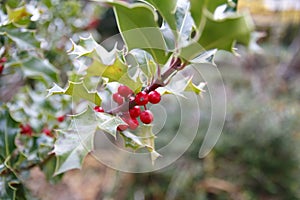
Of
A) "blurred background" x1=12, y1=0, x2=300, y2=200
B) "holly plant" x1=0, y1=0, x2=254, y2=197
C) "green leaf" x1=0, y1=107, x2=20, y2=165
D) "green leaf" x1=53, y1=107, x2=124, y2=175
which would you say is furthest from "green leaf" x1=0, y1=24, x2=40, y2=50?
"blurred background" x1=12, y1=0, x2=300, y2=200

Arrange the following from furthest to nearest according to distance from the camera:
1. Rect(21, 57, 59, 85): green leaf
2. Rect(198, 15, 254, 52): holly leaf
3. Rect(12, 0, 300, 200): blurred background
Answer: Rect(12, 0, 300, 200): blurred background → Rect(21, 57, 59, 85): green leaf → Rect(198, 15, 254, 52): holly leaf

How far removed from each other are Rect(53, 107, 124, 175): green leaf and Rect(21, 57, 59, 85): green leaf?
0.25 m

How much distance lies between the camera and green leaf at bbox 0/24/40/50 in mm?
668

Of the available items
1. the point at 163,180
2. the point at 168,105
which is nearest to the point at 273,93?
the point at 168,105

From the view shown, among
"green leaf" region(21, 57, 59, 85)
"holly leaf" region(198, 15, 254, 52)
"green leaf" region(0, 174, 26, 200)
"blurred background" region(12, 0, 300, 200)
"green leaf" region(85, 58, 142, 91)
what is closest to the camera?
"holly leaf" region(198, 15, 254, 52)

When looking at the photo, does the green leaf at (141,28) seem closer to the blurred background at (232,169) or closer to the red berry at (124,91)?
the red berry at (124,91)

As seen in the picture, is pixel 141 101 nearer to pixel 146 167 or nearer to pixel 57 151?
pixel 57 151

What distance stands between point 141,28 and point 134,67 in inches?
5.2

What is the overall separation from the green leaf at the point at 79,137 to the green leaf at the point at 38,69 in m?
0.25

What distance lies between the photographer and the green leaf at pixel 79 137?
0.48 meters

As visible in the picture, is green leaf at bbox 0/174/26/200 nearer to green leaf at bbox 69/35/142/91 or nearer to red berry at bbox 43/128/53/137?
red berry at bbox 43/128/53/137

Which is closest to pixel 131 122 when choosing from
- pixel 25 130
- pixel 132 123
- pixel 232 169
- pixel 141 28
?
pixel 132 123

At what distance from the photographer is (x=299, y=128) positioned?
204 centimetres

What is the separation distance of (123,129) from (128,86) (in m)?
0.08
